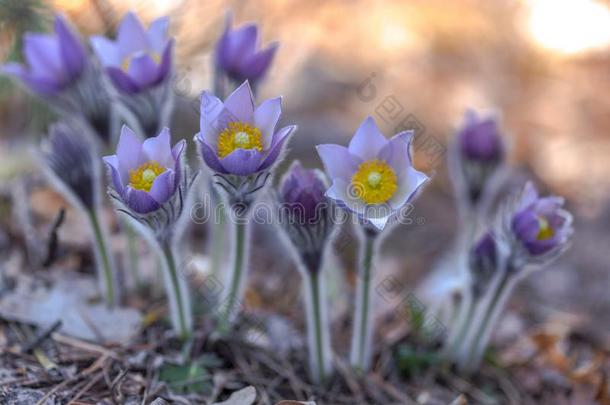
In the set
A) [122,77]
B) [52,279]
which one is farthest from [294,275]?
[122,77]

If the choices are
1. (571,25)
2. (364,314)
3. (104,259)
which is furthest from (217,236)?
(571,25)

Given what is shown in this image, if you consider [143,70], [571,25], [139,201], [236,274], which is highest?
[571,25]

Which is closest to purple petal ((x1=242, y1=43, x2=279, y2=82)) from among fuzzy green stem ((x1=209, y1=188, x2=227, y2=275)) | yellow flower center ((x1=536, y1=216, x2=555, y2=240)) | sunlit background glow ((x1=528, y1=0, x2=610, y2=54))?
fuzzy green stem ((x1=209, y1=188, x2=227, y2=275))

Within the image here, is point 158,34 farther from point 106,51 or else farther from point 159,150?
point 159,150

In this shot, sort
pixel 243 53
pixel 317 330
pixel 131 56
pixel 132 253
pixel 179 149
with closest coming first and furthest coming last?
1. pixel 179 149
2. pixel 317 330
3. pixel 131 56
4. pixel 243 53
5. pixel 132 253

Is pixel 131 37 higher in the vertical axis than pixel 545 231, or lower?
higher

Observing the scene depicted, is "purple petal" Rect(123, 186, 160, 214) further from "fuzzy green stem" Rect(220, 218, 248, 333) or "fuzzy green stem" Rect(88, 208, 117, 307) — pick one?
"fuzzy green stem" Rect(88, 208, 117, 307)

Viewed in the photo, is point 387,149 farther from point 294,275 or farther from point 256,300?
point 294,275
